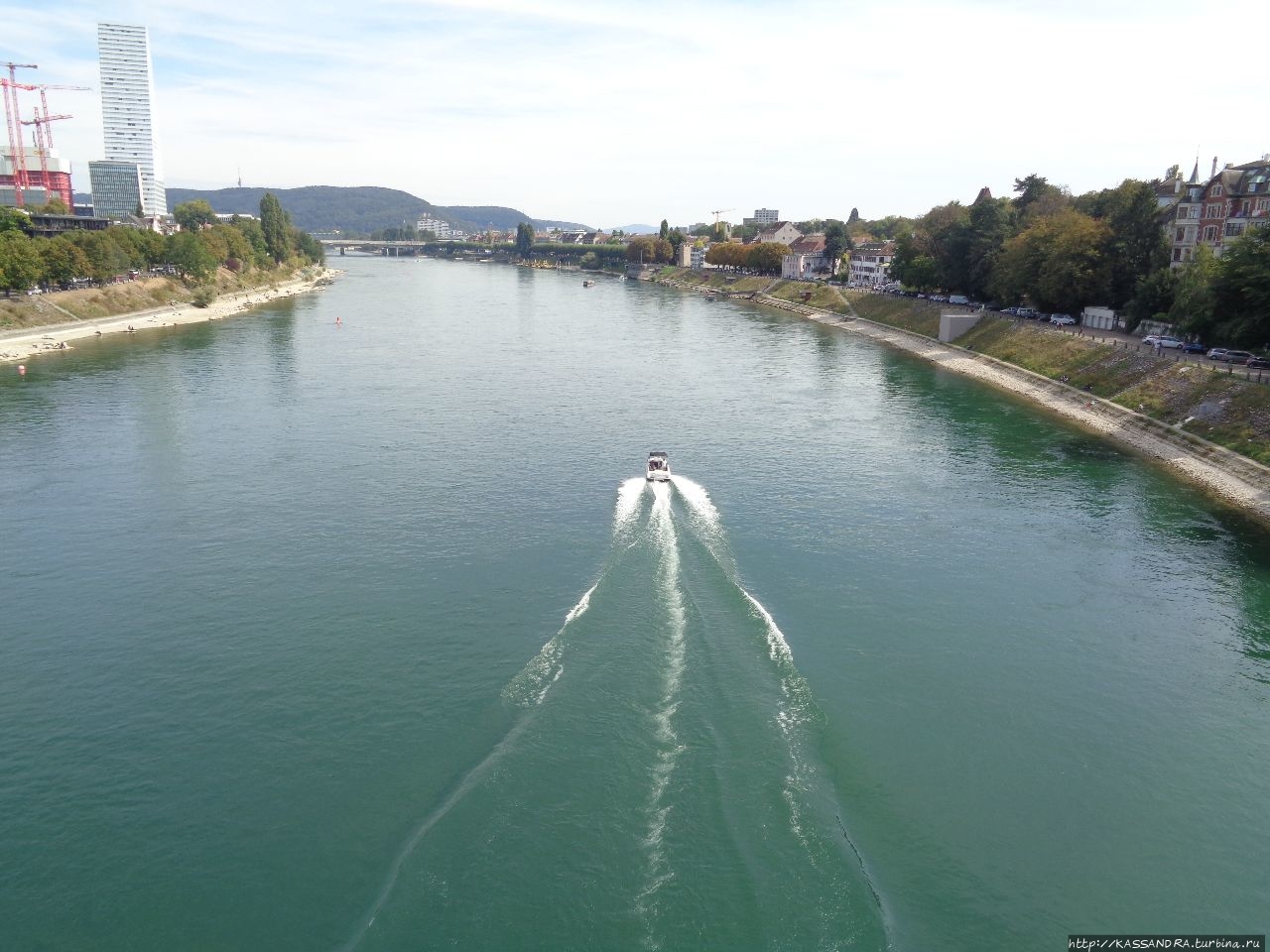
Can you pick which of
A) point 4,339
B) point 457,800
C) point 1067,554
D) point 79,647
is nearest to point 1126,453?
point 1067,554

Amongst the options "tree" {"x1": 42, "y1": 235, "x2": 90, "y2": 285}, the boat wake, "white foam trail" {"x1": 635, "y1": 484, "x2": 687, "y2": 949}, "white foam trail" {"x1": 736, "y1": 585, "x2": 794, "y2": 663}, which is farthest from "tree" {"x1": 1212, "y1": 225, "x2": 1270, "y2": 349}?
"tree" {"x1": 42, "y1": 235, "x2": 90, "y2": 285}

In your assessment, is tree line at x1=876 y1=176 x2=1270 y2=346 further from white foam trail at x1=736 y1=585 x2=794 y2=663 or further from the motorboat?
white foam trail at x1=736 y1=585 x2=794 y2=663

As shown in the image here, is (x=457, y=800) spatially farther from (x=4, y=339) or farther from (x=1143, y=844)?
(x=4, y=339)

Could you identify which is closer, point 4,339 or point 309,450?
point 309,450

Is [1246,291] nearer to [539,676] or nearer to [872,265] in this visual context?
[539,676]

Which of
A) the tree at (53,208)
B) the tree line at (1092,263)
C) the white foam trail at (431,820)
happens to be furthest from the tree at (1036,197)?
the tree at (53,208)

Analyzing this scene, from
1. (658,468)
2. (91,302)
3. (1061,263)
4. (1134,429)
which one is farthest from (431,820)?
(91,302)
